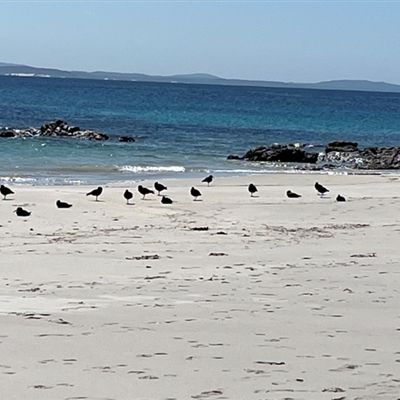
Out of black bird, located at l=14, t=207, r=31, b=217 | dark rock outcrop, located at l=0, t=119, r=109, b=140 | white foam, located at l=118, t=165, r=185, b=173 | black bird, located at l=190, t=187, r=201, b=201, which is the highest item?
dark rock outcrop, located at l=0, t=119, r=109, b=140

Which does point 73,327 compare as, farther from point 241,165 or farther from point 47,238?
point 241,165

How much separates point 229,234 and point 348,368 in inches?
311

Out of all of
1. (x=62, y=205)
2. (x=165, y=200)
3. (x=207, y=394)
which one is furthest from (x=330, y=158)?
(x=207, y=394)

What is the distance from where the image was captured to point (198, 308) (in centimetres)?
751

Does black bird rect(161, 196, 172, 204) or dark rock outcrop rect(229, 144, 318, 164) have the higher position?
dark rock outcrop rect(229, 144, 318, 164)

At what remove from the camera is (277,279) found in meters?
9.11

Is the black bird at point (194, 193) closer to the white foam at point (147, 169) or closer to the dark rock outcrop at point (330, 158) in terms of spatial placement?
the white foam at point (147, 169)

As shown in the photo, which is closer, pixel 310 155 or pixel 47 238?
pixel 47 238

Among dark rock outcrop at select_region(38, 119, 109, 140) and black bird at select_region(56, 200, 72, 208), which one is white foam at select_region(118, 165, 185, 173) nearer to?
dark rock outcrop at select_region(38, 119, 109, 140)

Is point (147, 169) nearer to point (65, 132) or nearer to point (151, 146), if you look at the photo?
point (151, 146)

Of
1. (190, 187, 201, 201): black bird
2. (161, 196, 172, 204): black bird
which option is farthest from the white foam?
(161, 196, 172, 204): black bird

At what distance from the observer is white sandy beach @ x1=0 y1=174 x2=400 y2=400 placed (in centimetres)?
534

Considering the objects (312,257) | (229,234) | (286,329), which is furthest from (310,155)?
(286,329)

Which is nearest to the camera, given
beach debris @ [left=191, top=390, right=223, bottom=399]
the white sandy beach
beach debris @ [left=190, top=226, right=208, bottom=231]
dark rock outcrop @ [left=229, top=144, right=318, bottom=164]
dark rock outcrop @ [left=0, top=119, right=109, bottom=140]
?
beach debris @ [left=191, top=390, right=223, bottom=399]
